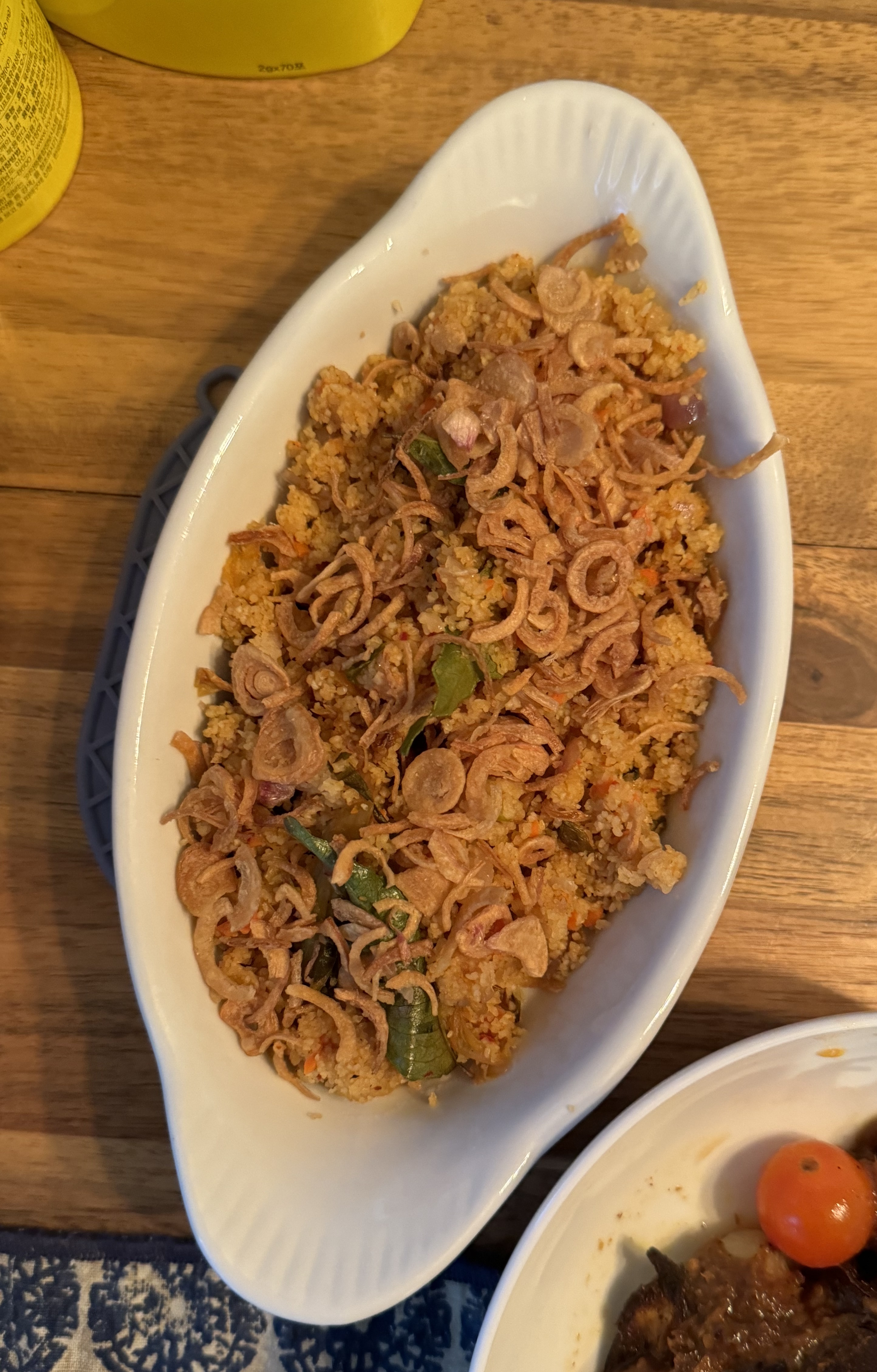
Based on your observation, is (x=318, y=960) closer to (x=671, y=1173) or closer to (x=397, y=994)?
(x=397, y=994)

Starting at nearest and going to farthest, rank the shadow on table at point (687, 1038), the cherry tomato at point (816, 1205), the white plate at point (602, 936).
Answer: the white plate at point (602, 936) → the cherry tomato at point (816, 1205) → the shadow on table at point (687, 1038)

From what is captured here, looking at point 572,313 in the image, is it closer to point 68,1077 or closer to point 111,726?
point 111,726

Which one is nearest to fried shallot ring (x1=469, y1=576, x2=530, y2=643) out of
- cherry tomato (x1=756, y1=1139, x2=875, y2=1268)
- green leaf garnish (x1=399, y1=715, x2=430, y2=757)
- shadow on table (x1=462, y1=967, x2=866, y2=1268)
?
A: green leaf garnish (x1=399, y1=715, x2=430, y2=757)

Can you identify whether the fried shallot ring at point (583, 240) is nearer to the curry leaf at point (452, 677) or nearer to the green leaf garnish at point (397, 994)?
the curry leaf at point (452, 677)

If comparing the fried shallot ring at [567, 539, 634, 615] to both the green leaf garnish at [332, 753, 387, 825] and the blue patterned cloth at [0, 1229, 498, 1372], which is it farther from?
the blue patterned cloth at [0, 1229, 498, 1372]

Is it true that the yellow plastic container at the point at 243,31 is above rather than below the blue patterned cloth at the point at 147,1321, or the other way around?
above

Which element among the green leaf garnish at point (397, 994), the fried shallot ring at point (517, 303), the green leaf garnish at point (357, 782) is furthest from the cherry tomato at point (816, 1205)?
the fried shallot ring at point (517, 303)

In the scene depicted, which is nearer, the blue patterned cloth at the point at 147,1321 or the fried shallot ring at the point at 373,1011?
the fried shallot ring at the point at 373,1011

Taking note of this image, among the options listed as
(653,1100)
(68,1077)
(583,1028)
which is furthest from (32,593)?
(653,1100)
